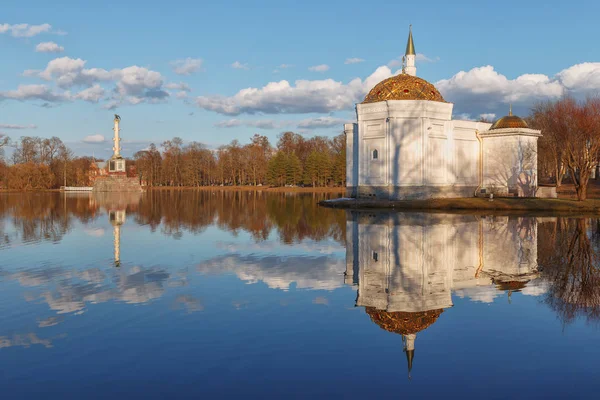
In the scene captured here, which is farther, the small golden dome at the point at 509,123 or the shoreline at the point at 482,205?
the small golden dome at the point at 509,123

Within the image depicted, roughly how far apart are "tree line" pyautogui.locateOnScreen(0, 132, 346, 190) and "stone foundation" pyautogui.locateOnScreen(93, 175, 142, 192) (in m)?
17.1

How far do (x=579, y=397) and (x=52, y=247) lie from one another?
15.8m

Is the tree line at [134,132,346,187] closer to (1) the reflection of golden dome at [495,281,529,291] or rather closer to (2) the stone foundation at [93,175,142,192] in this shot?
(2) the stone foundation at [93,175,142,192]

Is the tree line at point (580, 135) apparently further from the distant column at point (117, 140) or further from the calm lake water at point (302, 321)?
the distant column at point (117, 140)

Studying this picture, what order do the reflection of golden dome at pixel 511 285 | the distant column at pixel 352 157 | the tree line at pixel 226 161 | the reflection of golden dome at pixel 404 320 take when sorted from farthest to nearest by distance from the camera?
the tree line at pixel 226 161 → the distant column at pixel 352 157 → the reflection of golden dome at pixel 511 285 → the reflection of golden dome at pixel 404 320

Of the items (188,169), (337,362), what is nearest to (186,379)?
(337,362)

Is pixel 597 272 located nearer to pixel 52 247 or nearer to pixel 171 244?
pixel 171 244

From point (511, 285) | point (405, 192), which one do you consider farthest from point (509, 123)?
point (511, 285)

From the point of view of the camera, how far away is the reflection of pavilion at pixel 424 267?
8609 millimetres

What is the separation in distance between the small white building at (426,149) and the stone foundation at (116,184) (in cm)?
4968

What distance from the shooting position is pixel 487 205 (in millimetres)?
35781

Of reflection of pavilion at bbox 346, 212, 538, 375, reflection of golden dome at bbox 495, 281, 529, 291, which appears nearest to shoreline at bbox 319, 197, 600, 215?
reflection of pavilion at bbox 346, 212, 538, 375

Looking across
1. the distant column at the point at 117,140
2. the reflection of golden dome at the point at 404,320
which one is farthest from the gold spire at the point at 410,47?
the distant column at the point at 117,140

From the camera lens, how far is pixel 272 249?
16.6 m
